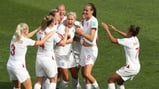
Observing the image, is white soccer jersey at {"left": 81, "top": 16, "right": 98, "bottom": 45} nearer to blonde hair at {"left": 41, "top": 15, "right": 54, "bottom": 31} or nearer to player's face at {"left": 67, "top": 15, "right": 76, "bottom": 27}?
player's face at {"left": 67, "top": 15, "right": 76, "bottom": 27}

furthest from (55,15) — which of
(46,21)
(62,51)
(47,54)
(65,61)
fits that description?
(65,61)

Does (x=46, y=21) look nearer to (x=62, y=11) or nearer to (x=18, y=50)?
(x=18, y=50)

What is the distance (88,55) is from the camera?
623 inches

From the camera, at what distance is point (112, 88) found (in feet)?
50.2

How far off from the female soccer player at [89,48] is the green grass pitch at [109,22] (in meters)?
1.63

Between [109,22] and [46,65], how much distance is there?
11.3 m

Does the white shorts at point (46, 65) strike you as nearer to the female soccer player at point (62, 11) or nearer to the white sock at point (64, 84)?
the white sock at point (64, 84)

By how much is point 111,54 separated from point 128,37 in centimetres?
582

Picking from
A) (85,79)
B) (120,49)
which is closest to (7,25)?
(120,49)

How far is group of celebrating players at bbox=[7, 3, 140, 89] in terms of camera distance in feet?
46.9

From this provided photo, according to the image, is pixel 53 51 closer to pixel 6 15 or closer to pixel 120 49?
pixel 120 49

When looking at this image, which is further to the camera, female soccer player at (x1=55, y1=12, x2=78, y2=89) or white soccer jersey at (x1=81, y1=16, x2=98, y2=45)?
female soccer player at (x1=55, y1=12, x2=78, y2=89)

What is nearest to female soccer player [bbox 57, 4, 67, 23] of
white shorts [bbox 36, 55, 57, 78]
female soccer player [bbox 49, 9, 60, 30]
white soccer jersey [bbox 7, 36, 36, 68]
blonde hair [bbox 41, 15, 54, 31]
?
female soccer player [bbox 49, 9, 60, 30]

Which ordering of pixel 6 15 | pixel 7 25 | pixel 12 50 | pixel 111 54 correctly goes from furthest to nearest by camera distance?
pixel 6 15 → pixel 7 25 → pixel 111 54 → pixel 12 50
